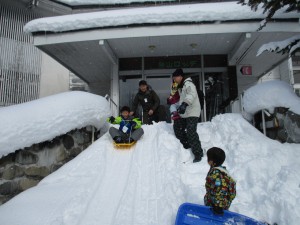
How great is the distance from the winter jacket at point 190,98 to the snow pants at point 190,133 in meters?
0.11

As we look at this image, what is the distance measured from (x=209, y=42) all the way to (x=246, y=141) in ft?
15.7

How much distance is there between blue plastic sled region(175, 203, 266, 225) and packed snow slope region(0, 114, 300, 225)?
20 cm

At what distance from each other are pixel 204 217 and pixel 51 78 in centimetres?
1162

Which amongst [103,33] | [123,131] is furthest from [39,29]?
[123,131]

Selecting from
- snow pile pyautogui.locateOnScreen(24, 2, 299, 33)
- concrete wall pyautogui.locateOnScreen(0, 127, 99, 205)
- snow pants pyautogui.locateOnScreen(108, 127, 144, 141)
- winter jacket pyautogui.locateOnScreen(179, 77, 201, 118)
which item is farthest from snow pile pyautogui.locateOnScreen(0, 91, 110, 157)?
snow pile pyautogui.locateOnScreen(24, 2, 299, 33)

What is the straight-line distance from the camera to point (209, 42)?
8.70 meters

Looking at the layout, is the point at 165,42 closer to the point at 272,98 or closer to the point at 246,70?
the point at 246,70

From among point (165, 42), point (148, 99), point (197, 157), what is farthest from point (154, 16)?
point (197, 157)

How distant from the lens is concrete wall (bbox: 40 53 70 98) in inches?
484

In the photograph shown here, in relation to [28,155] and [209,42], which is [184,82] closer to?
[28,155]

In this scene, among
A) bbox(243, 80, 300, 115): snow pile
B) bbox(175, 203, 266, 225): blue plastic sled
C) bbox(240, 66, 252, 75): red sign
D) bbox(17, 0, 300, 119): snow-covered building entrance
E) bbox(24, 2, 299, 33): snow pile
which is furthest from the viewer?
bbox(240, 66, 252, 75): red sign

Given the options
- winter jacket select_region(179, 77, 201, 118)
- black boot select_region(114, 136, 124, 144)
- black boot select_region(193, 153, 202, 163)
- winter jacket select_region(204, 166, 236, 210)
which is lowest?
winter jacket select_region(204, 166, 236, 210)

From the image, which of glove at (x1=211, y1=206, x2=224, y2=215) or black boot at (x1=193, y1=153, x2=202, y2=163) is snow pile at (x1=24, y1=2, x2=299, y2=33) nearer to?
black boot at (x1=193, y1=153, x2=202, y2=163)

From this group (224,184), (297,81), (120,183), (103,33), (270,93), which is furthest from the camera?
(297,81)
